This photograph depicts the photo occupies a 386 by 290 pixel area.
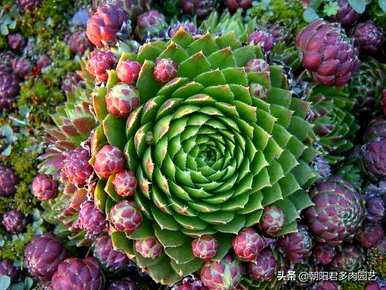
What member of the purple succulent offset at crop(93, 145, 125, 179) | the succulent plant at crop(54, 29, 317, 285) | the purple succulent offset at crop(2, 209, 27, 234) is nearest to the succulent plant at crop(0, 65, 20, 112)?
the purple succulent offset at crop(2, 209, 27, 234)

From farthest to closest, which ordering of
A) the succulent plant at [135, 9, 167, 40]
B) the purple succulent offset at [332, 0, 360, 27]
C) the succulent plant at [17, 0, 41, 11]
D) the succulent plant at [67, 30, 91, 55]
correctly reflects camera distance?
the succulent plant at [17, 0, 41, 11], the succulent plant at [67, 30, 91, 55], the purple succulent offset at [332, 0, 360, 27], the succulent plant at [135, 9, 167, 40]

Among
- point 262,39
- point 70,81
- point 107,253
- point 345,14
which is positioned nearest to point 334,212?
point 262,39

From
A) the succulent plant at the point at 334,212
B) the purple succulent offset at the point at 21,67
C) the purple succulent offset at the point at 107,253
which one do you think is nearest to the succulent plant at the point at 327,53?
the succulent plant at the point at 334,212

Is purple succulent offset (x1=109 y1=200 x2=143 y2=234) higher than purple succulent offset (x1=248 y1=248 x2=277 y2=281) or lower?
higher

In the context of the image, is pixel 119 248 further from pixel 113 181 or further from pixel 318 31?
pixel 318 31

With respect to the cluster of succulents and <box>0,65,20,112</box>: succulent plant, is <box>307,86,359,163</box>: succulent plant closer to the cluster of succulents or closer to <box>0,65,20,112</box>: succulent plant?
the cluster of succulents

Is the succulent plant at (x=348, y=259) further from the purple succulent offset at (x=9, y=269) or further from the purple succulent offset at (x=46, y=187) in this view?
the purple succulent offset at (x=9, y=269)

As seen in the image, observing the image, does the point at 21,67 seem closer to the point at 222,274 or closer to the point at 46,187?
the point at 46,187
